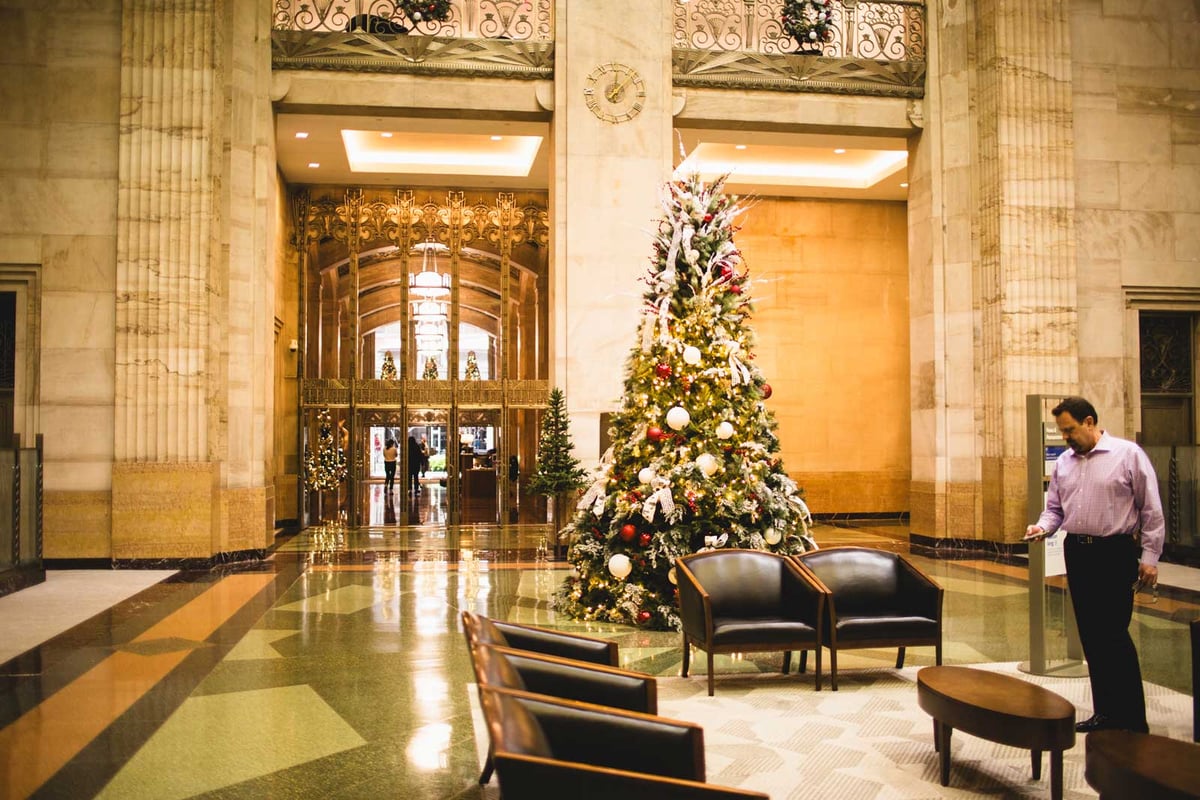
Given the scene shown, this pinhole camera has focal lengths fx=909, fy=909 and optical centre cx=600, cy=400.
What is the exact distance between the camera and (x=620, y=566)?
718cm

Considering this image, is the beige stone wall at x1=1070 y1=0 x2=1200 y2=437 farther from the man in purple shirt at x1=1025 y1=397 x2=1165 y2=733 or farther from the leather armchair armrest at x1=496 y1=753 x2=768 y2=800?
the leather armchair armrest at x1=496 y1=753 x2=768 y2=800

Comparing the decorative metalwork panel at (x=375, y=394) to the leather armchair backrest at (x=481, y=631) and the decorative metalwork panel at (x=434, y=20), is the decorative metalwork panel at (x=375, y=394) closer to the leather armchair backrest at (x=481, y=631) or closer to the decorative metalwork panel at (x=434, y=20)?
the decorative metalwork panel at (x=434, y=20)

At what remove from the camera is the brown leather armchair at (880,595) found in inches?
216

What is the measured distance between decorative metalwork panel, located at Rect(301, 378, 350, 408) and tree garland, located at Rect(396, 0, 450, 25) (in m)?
5.86

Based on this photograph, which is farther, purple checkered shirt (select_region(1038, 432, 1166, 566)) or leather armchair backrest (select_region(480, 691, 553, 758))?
purple checkered shirt (select_region(1038, 432, 1166, 566))

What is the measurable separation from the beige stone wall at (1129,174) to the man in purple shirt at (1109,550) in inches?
333

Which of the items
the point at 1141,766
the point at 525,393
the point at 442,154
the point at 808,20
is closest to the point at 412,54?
the point at 442,154

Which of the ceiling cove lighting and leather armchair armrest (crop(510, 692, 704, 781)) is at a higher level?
the ceiling cove lighting

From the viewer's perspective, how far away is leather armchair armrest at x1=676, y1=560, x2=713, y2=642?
5.29 meters

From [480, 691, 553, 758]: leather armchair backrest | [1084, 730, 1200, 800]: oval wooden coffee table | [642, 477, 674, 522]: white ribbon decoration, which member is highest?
[642, 477, 674, 522]: white ribbon decoration

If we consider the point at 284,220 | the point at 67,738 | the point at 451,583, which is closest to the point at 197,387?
the point at 451,583

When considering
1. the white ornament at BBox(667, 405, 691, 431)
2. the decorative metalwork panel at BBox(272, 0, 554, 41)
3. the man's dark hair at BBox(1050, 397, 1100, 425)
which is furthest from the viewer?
the decorative metalwork panel at BBox(272, 0, 554, 41)

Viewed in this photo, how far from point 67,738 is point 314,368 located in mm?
12412

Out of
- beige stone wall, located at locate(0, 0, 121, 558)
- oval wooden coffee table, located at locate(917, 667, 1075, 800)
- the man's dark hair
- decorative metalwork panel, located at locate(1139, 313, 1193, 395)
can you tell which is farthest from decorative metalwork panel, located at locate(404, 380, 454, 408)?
oval wooden coffee table, located at locate(917, 667, 1075, 800)
